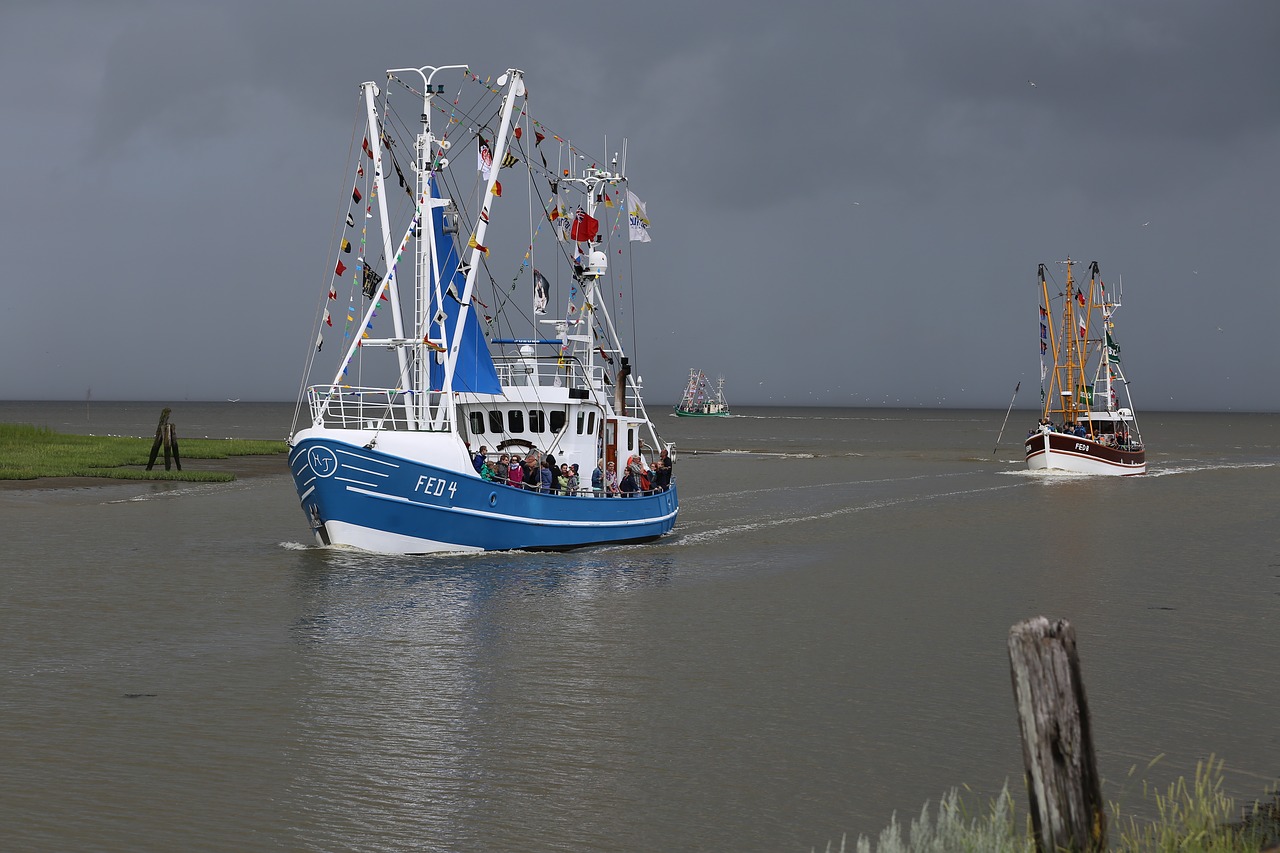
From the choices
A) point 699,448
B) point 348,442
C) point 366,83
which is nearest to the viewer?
point 348,442

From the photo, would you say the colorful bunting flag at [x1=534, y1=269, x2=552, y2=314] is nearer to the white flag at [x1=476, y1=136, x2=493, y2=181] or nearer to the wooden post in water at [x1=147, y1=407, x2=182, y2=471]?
the white flag at [x1=476, y1=136, x2=493, y2=181]

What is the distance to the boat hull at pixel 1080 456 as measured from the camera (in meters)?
61.4

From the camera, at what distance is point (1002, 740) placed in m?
12.8

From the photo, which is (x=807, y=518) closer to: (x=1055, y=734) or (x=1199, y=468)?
(x=1055, y=734)

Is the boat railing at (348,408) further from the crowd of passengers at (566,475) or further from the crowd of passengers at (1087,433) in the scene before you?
the crowd of passengers at (1087,433)

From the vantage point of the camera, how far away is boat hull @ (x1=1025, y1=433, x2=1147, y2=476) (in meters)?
61.4

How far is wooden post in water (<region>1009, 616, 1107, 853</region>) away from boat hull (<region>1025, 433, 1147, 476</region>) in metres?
57.0

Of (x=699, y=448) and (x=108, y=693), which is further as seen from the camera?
(x=699, y=448)

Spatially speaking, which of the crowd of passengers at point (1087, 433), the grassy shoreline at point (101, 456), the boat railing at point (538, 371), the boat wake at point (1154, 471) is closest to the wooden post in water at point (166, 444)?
the grassy shoreline at point (101, 456)

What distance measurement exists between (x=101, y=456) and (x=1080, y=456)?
152 ft

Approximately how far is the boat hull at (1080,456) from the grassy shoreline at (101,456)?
130ft

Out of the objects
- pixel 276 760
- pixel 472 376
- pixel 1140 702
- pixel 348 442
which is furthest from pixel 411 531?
pixel 1140 702

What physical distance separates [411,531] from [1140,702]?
15.3 m

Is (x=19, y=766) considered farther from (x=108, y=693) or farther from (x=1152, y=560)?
(x=1152, y=560)
